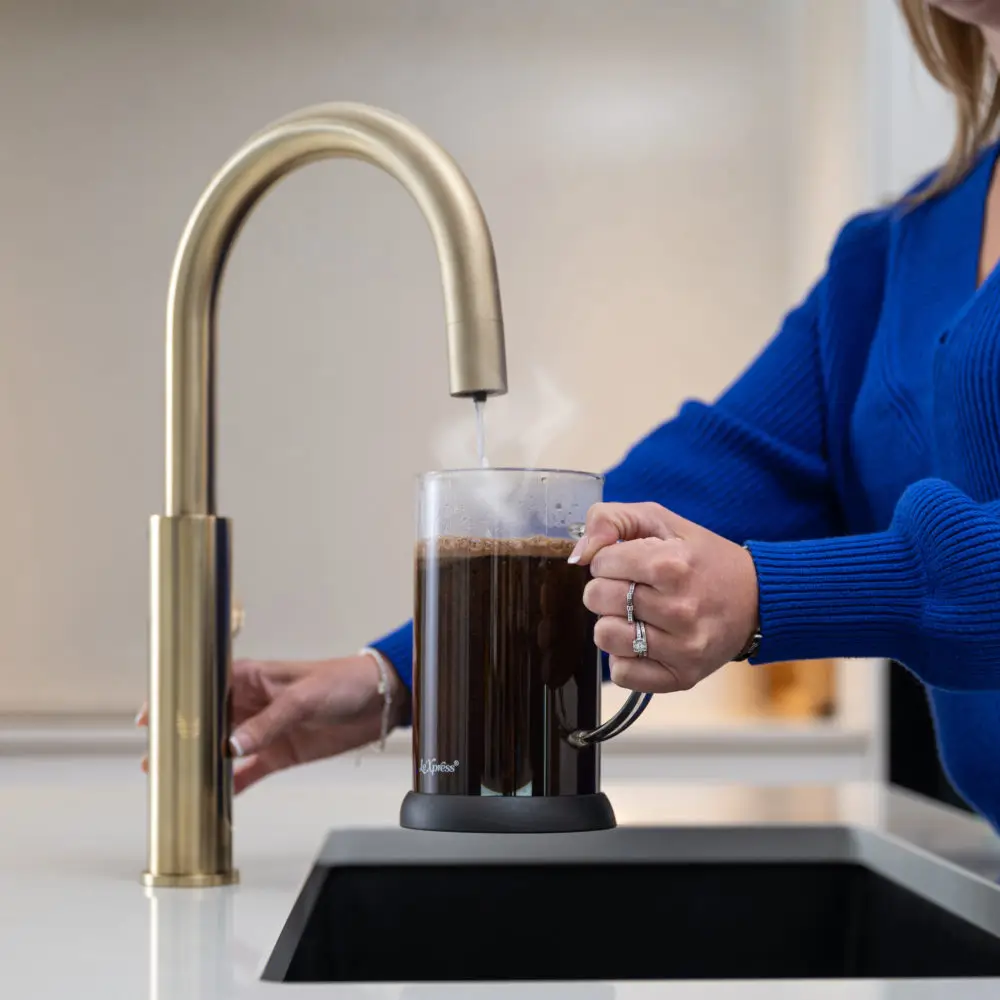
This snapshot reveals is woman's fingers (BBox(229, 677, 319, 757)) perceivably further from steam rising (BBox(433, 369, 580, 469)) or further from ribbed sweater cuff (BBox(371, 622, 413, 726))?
steam rising (BBox(433, 369, 580, 469))

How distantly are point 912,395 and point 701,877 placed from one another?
37 cm

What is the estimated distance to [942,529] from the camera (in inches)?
24.7

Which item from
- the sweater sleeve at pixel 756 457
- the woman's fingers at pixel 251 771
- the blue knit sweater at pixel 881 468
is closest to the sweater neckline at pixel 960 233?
the blue knit sweater at pixel 881 468

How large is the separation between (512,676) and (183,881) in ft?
0.79

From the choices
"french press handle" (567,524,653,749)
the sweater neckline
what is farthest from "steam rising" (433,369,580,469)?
"french press handle" (567,524,653,749)

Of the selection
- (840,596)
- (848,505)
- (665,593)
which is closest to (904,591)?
(840,596)

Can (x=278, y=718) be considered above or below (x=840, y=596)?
below

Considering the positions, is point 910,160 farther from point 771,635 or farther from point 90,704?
point 771,635

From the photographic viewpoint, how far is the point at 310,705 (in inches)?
34.9

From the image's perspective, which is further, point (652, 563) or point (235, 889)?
point (235, 889)

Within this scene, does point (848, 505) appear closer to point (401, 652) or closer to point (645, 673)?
point (401, 652)

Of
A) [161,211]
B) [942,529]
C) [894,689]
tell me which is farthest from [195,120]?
[942,529]

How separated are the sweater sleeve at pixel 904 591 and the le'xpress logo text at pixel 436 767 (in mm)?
156

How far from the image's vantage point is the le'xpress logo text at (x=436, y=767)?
0.63 m
